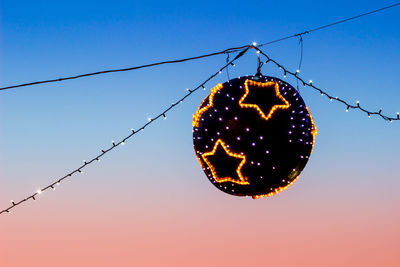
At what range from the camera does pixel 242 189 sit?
3.75 m

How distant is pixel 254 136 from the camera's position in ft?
11.9

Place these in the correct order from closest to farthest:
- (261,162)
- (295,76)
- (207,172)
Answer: (261,162) → (207,172) → (295,76)

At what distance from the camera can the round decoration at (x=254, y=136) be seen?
12.0ft

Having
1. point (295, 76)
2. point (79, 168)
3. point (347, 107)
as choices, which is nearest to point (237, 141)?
point (295, 76)

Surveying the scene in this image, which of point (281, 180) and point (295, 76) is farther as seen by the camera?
point (295, 76)

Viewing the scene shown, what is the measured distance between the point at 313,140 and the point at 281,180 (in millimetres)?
431

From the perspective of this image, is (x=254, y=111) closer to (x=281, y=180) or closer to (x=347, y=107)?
(x=281, y=180)

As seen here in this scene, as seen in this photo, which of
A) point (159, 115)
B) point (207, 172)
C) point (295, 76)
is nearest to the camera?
point (207, 172)

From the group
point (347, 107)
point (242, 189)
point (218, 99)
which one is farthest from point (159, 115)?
point (347, 107)

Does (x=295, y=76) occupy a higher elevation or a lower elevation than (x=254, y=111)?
higher

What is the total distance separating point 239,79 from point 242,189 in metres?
0.86

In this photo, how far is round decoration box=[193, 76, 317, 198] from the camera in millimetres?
3645

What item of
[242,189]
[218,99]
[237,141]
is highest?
[218,99]

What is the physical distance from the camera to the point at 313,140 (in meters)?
3.89
